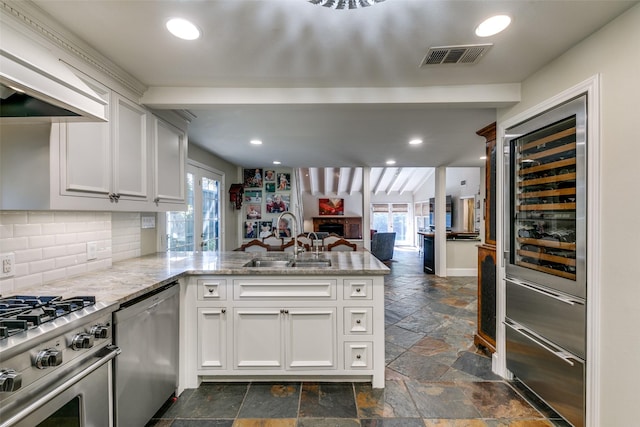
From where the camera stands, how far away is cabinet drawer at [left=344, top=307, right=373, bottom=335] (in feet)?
6.27

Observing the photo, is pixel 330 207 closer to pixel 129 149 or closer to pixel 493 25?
pixel 129 149

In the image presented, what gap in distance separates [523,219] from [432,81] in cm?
123

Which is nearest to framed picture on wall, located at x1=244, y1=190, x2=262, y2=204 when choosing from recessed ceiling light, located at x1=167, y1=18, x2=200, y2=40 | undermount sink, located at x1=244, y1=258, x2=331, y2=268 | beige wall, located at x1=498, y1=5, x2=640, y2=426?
undermount sink, located at x1=244, y1=258, x2=331, y2=268

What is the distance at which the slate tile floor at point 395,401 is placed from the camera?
1637mm

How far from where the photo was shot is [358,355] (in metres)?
1.93

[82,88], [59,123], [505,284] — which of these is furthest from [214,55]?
[505,284]

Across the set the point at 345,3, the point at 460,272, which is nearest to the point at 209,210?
the point at 345,3

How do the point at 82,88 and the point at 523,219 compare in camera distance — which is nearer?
the point at 82,88

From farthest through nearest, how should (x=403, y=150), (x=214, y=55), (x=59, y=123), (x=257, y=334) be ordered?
(x=403, y=150) → (x=257, y=334) → (x=214, y=55) → (x=59, y=123)

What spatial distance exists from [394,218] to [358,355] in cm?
A: 1069

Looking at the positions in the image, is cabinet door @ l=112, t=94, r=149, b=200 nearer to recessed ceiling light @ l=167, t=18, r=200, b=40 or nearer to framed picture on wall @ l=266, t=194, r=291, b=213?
recessed ceiling light @ l=167, t=18, r=200, b=40

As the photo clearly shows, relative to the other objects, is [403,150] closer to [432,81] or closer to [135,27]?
[432,81]

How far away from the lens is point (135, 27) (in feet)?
4.55

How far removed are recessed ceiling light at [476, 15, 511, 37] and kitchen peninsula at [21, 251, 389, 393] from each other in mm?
1528
